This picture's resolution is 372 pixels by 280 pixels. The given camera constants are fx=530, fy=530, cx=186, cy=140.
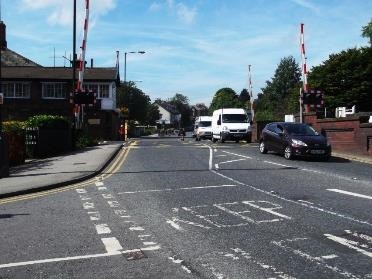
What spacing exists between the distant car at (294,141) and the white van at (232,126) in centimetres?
1182

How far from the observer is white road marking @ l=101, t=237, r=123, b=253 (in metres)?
6.59

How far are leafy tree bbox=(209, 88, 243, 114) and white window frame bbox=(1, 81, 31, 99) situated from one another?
289ft

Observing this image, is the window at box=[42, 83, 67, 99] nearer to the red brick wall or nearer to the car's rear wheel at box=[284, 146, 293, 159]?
the red brick wall

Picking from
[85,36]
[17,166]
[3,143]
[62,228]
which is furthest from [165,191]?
[85,36]

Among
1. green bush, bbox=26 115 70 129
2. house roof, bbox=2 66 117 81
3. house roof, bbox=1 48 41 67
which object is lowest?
green bush, bbox=26 115 70 129

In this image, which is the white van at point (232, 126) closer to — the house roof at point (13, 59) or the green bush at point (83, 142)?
the green bush at point (83, 142)

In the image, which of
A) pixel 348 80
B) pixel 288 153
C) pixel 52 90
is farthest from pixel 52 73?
pixel 288 153

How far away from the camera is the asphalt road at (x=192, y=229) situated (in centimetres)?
575

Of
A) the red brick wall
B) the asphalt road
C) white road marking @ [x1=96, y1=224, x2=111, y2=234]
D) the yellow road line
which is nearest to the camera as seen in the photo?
the asphalt road

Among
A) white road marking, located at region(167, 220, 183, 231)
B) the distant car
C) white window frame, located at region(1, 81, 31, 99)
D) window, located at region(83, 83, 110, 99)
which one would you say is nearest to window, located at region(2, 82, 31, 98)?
white window frame, located at region(1, 81, 31, 99)

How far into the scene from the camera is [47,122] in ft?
82.3

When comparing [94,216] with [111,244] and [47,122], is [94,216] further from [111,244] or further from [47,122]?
[47,122]

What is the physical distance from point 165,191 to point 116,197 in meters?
1.26

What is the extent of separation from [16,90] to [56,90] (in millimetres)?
4277
